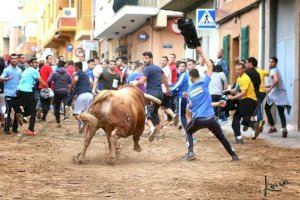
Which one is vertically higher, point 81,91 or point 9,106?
point 81,91

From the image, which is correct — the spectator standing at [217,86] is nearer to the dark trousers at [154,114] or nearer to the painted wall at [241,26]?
the dark trousers at [154,114]

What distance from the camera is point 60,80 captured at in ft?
61.9

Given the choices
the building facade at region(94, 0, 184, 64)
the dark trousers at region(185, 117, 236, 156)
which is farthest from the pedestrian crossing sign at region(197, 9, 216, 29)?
the dark trousers at region(185, 117, 236, 156)

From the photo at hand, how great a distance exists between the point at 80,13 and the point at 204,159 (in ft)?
119

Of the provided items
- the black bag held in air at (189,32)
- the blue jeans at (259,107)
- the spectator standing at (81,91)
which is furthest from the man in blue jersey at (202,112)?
the spectator standing at (81,91)

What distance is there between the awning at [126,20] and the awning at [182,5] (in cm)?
291

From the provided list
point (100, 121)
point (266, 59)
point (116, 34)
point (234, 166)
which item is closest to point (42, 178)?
point (100, 121)

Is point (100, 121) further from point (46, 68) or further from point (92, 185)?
point (46, 68)

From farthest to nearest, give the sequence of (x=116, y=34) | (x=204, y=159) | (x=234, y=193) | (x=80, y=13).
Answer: (x=80, y=13)
(x=116, y=34)
(x=204, y=159)
(x=234, y=193)

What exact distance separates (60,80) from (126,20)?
1510cm

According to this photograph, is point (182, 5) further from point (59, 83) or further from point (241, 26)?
point (59, 83)

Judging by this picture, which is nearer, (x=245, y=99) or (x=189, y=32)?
(x=189, y=32)

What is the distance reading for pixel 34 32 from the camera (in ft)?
266

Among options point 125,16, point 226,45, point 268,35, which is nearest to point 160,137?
point 268,35
